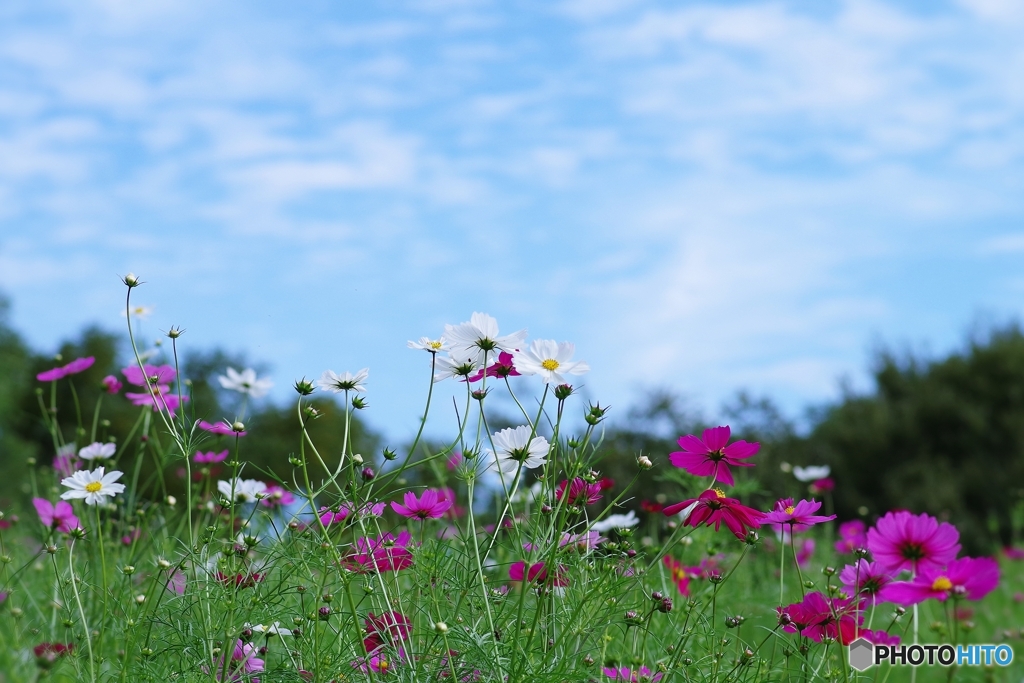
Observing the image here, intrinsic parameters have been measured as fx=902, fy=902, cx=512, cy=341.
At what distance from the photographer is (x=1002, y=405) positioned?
1235cm

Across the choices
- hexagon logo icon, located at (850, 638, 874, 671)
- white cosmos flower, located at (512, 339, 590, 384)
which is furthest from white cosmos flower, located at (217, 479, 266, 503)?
hexagon logo icon, located at (850, 638, 874, 671)

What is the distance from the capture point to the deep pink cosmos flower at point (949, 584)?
1616mm

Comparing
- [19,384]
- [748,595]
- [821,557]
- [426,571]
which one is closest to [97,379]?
[19,384]

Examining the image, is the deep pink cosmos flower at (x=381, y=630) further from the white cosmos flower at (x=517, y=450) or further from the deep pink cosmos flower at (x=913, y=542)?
the deep pink cosmos flower at (x=913, y=542)

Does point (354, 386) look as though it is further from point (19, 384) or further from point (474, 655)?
point (19, 384)

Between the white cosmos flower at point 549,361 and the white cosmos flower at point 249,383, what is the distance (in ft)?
4.60

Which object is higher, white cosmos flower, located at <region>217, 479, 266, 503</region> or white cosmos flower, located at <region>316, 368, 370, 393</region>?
white cosmos flower, located at <region>316, 368, 370, 393</region>

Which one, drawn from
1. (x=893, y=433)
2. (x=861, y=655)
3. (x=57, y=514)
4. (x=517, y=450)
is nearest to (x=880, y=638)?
(x=861, y=655)

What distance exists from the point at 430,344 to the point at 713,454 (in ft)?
2.16

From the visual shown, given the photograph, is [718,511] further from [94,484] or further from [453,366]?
[94,484]

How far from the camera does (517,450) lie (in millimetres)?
1819

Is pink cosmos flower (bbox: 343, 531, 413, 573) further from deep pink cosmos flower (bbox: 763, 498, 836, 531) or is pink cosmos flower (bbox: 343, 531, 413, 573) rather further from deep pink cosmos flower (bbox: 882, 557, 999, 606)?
deep pink cosmos flower (bbox: 882, 557, 999, 606)

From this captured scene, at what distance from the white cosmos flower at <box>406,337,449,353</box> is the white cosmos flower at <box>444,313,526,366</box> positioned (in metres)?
0.05

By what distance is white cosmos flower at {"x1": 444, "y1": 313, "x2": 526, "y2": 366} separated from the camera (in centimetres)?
189
